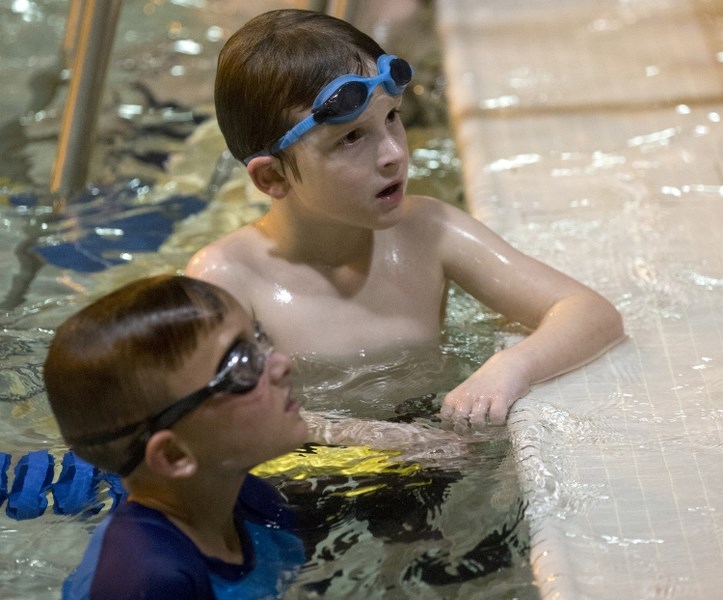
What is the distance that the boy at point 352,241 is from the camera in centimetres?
191

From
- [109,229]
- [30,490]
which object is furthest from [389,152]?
[109,229]

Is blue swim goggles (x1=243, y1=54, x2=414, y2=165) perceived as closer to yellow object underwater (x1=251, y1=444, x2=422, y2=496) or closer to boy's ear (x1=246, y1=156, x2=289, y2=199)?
boy's ear (x1=246, y1=156, x2=289, y2=199)

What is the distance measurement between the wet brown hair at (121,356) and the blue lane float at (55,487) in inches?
13.5

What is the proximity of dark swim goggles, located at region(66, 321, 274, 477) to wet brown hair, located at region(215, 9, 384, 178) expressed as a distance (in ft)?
2.07

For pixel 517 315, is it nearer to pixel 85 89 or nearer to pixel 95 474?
pixel 95 474

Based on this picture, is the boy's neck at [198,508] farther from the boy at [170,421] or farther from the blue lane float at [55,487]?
the blue lane float at [55,487]

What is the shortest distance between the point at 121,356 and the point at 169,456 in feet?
0.52

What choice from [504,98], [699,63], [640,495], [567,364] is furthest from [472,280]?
[699,63]

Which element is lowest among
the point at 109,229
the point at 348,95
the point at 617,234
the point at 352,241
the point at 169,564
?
the point at 109,229

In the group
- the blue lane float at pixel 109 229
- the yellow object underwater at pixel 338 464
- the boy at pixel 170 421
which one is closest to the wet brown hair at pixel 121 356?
the boy at pixel 170 421

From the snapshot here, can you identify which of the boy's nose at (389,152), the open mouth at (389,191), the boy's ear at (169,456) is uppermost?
the boy's nose at (389,152)

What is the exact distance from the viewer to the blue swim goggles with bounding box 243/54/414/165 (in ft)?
6.14

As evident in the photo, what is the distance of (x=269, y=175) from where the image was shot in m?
2.04

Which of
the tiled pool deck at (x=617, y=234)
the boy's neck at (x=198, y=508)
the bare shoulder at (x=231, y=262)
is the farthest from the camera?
the bare shoulder at (x=231, y=262)
